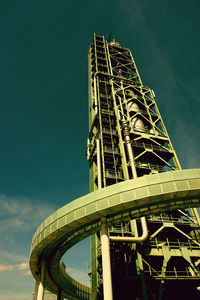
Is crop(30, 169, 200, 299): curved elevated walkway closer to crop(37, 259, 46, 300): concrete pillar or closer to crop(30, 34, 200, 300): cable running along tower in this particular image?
crop(30, 34, 200, 300): cable running along tower

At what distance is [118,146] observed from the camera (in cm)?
3575

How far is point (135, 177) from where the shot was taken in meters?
28.0

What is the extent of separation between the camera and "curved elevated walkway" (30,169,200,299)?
16.1 m

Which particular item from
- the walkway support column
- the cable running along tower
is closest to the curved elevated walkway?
the cable running along tower

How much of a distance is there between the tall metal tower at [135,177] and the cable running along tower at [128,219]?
0.11 meters

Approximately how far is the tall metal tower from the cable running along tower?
0.11 m

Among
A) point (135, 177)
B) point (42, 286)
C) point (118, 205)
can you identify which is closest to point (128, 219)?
point (118, 205)

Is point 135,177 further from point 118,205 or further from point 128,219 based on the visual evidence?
point 118,205

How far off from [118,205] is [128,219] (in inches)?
128

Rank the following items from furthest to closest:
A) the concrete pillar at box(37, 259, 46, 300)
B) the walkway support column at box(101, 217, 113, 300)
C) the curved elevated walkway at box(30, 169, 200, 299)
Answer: the concrete pillar at box(37, 259, 46, 300) < the curved elevated walkway at box(30, 169, 200, 299) < the walkway support column at box(101, 217, 113, 300)

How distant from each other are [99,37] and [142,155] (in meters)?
42.6

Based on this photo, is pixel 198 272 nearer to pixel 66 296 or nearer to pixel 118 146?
pixel 118 146

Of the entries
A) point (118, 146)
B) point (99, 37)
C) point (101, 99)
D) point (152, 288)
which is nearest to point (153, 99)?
point (101, 99)

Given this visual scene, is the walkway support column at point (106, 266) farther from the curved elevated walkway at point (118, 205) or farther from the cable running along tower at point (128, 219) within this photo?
the curved elevated walkway at point (118, 205)
